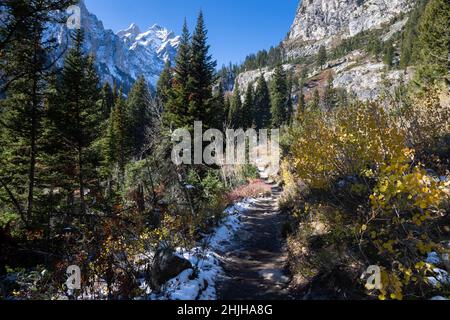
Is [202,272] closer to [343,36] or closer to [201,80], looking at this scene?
[201,80]

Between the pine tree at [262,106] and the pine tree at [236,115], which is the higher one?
the pine tree at [262,106]

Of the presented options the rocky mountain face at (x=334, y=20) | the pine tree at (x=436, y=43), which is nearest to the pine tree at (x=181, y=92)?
the pine tree at (x=436, y=43)

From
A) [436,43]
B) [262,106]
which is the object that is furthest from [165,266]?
[262,106]

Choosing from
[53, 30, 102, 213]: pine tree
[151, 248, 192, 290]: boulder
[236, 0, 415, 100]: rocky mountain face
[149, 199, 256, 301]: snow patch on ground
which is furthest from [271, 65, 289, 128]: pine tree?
[151, 248, 192, 290]: boulder

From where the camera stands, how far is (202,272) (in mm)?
7465

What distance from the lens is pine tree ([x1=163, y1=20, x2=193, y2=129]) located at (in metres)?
20.2

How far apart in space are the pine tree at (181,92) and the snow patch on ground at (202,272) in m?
9.95

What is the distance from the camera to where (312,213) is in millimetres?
10359

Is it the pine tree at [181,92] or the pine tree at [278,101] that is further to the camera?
the pine tree at [278,101]

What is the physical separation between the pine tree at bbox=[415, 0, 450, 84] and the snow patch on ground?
24.1 metres

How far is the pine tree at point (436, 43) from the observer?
24547 mm

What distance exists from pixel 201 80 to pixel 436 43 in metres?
22.7

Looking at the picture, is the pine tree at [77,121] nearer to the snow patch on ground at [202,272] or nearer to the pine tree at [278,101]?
the snow patch on ground at [202,272]
